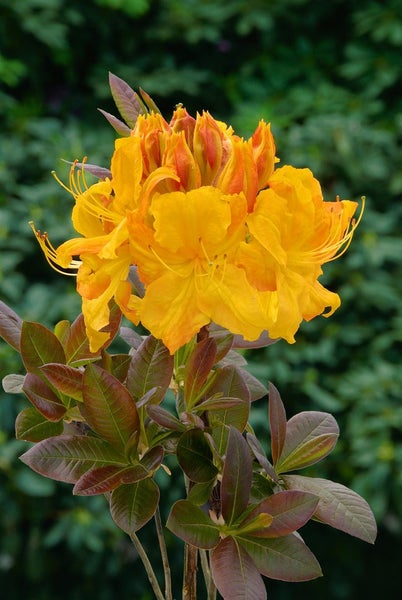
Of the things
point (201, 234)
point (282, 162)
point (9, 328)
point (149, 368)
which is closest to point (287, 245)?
point (201, 234)

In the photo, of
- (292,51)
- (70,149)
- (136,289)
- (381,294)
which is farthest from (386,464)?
(136,289)

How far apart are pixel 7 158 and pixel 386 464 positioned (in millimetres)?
1184

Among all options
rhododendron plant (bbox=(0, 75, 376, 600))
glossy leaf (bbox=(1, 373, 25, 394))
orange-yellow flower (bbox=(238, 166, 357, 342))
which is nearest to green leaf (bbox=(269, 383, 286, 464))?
rhododendron plant (bbox=(0, 75, 376, 600))

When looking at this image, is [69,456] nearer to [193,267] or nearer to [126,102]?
[193,267]

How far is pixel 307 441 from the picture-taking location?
930 mm

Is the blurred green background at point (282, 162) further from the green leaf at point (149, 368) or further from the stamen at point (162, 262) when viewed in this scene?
the stamen at point (162, 262)

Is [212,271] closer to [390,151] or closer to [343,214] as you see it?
[343,214]

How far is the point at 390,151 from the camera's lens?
2570 millimetres

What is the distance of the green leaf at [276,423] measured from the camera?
0.90m

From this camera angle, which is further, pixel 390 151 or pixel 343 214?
pixel 390 151

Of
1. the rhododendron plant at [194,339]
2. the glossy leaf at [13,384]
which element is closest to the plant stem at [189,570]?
the rhododendron plant at [194,339]

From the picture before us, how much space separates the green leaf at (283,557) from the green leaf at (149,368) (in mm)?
152

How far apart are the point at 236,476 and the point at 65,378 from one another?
0.17 meters

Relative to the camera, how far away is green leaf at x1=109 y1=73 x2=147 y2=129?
89cm
